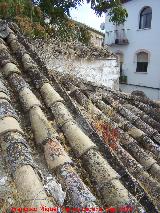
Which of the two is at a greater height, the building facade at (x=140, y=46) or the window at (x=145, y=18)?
the window at (x=145, y=18)

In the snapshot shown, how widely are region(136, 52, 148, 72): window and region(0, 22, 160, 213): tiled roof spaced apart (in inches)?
826

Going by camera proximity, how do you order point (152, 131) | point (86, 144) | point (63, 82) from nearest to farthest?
point (86, 144)
point (152, 131)
point (63, 82)

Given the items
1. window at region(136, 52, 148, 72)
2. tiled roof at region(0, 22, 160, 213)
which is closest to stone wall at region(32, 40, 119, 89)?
tiled roof at region(0, 22, 160, 213)

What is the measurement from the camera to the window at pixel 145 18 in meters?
24.2

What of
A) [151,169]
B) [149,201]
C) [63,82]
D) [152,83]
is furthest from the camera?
Result: [152,83]

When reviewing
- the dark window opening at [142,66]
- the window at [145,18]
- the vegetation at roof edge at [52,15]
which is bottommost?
the dark window opening at [142,66]

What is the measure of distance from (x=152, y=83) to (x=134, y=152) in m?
21.1

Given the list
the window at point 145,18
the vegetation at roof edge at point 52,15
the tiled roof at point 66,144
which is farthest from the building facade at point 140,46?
the tiled roof at point 66,144

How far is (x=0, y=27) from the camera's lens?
181 inches

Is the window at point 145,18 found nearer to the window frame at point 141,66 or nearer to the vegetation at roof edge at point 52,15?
the window frame at point 141,66

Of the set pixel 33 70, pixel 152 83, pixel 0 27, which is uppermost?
pixel 0 27

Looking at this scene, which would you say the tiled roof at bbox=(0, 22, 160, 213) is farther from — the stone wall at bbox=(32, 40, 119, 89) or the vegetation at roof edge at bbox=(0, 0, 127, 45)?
the vegetation at roof edge at bbox=(0, 0, 127, 45)

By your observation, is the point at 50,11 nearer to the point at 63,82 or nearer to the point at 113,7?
the point at 113,7

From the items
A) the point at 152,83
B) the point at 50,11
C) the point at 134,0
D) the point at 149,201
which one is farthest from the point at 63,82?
the point at 134,0
